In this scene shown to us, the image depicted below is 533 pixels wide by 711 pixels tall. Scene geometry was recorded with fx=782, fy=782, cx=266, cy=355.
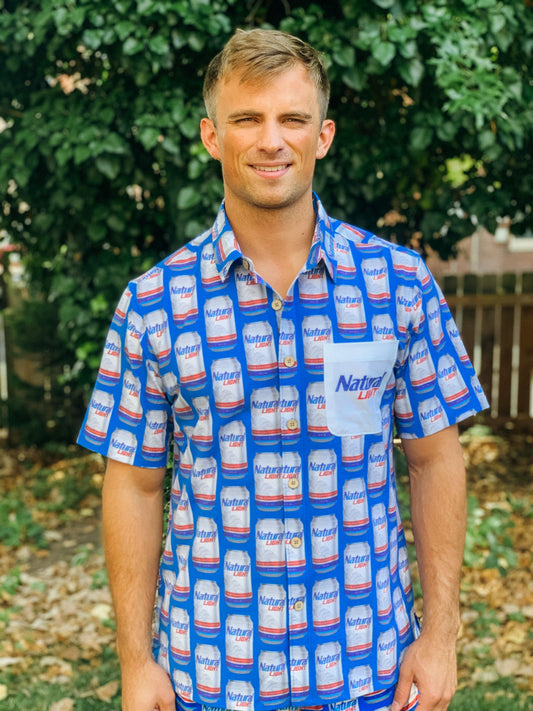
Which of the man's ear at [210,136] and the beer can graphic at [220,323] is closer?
the beer can graphic at [220,323]

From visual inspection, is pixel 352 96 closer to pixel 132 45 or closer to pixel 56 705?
pixel 132 45


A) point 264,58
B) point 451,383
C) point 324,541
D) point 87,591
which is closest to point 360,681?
point 324,541

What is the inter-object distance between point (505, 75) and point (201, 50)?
1267 mm

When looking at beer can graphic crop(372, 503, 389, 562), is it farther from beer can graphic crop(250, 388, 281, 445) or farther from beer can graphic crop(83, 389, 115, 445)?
beer can graphic crop(83, 389, 115, 445)

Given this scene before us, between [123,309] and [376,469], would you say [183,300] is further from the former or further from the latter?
[376,469]

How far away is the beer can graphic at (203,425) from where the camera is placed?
1.62 m

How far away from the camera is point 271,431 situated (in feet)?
→ 5.26

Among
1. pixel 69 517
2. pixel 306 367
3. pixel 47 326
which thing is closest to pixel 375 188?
pixel 306 367

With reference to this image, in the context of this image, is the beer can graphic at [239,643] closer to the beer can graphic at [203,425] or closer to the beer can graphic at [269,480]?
the beer can graphic at [269,480]

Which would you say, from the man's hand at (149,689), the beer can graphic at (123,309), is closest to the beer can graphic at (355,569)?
the man's hand at (149,689)

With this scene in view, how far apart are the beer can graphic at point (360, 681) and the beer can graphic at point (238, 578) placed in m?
0.27

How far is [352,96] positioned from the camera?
3.71 m

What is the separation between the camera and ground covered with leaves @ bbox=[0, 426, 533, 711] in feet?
11.2

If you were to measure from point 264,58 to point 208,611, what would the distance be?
1.14 m
